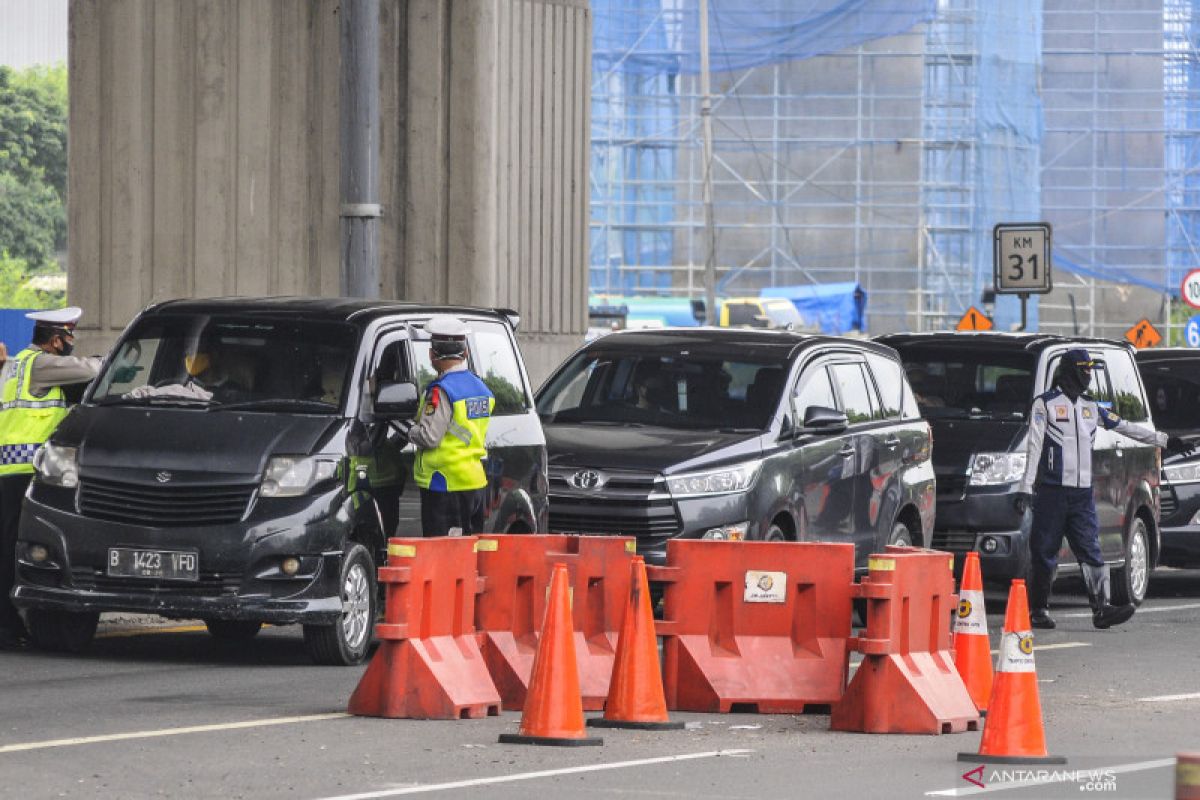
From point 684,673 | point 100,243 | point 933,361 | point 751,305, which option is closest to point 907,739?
point 684,673

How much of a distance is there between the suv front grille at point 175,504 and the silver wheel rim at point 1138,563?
8.78 m

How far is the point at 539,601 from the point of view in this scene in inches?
451

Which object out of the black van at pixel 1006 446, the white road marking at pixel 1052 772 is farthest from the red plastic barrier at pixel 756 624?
the black van at pixel 1006 446

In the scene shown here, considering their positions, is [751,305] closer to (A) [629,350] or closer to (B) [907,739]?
(A) [629,350]

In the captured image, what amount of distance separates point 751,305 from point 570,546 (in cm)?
4574

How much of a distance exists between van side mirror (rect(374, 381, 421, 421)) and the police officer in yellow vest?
176 cm

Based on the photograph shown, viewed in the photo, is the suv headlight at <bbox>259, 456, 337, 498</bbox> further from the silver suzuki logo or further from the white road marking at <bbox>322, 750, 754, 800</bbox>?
the white road marking at <bbox>322, 750, 754, 800</bbox>

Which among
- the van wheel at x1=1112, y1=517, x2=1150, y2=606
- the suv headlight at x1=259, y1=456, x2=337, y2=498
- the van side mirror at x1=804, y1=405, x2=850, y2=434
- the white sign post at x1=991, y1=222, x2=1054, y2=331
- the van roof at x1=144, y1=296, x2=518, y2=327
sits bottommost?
the van wheel at x1=1112, y1=517, x2=1150, y2=606

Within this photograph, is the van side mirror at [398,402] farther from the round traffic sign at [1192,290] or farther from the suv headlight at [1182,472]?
the round traffic sign at [1192,290]

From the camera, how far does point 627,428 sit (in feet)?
50.6

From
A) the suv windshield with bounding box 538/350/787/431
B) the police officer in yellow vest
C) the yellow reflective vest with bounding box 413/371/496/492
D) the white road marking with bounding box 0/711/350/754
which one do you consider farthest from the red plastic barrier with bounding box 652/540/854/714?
the police officer in yellow vest

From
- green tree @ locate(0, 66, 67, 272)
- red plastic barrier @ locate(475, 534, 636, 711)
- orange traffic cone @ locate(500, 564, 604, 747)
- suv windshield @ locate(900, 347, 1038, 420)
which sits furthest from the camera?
green tree @ locate(0, 66, 67, 272)

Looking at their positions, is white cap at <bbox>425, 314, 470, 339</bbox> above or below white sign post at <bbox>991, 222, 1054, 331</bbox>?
below

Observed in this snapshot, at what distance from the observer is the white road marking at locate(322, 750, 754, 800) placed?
27.8 ft
